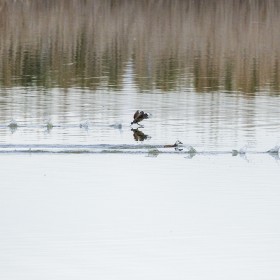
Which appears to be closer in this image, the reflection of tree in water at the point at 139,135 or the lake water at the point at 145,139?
the lake water at the point at 145,139

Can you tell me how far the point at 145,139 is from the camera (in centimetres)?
2797

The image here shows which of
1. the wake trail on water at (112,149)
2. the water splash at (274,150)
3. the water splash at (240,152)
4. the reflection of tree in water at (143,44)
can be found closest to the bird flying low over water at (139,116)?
the wake trail on water at (112,149)

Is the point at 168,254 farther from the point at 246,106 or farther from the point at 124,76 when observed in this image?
the point at 124,76

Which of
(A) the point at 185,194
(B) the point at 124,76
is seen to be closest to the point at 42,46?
(B) the point at 124,76

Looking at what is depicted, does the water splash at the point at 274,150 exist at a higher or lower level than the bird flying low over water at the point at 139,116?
lower

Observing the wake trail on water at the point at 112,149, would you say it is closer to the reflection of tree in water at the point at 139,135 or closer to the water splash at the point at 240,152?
the water splash at the point at 240,152

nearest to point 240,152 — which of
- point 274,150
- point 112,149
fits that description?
point 274,150

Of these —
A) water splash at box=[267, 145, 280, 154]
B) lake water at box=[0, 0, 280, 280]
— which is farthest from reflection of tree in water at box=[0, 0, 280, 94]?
water splash at box=[267, 145, 280, 154]

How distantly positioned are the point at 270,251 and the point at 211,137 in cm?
1016

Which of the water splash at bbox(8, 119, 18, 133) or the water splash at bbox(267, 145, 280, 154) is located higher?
the water splash at bbox(8, 119, 18, 133)

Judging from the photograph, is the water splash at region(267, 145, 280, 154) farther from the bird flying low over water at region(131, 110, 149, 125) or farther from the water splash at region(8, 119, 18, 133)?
the water splash at region(8, 119, 18, 133)

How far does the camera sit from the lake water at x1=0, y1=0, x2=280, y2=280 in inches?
697

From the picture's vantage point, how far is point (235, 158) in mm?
25469

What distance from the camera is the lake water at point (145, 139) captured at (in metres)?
17.7
